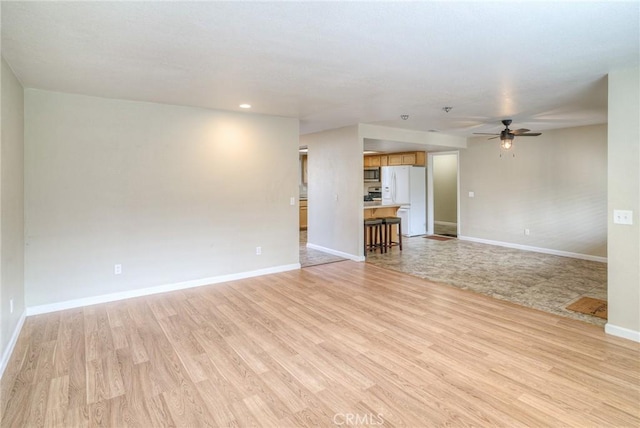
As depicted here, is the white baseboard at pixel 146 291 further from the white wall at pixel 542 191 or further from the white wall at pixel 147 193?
the white wall at pixel 542 191

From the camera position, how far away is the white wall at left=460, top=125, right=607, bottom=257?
6016mm

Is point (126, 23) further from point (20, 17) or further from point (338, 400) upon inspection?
point (338, 400)

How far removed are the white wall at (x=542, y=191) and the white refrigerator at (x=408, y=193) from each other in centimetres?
101

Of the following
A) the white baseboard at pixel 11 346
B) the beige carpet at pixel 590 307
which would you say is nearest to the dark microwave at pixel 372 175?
the beige carpet at pixel 590 307

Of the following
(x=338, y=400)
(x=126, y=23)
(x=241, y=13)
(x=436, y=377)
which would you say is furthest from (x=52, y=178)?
(x=436, y=377)

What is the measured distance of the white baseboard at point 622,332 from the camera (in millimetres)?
2971

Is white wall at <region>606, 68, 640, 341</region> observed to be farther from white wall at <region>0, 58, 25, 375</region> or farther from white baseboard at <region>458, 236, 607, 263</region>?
white wall at <region>0, 58, 25, 375</region>

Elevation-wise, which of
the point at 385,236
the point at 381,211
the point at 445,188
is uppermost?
the point at 445,188

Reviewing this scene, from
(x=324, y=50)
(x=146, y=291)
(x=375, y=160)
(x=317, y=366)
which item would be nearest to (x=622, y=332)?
(x=317, y=366)

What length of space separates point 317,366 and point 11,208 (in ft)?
9.67

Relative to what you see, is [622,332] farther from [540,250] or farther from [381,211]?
[381,211]

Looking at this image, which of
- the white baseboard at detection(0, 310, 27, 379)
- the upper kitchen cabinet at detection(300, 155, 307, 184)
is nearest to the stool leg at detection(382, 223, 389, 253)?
the upper kitchen cabinet at detection(300, 155, 307, 184)

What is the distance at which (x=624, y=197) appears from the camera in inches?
119

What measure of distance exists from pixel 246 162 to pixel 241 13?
295 cm
